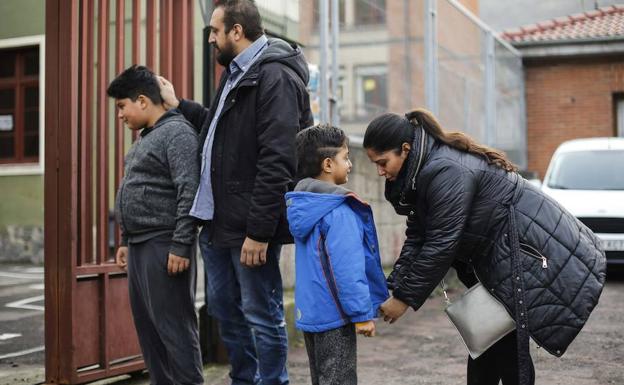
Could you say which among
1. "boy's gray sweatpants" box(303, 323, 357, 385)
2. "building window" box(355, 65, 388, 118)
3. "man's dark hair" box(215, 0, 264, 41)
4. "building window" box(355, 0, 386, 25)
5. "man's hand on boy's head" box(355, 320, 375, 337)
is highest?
"building window" box(355, 0, 386, 25)

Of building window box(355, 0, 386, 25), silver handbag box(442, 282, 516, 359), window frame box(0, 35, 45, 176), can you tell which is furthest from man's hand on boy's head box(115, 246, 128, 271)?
window frame box(0, 35, 45, 176)

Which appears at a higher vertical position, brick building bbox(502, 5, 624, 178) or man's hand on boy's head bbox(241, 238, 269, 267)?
brick building bbox(502, 5, 624, 178)

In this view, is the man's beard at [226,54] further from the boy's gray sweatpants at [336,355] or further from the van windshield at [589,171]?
the van windshield at [589,171]

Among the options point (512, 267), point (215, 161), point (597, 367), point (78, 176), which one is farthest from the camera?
point (597, 367)

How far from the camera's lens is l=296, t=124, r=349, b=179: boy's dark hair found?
395cm

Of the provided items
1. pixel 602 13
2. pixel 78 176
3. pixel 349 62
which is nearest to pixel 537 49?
pixel 602 13

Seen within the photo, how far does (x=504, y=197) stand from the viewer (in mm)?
3836

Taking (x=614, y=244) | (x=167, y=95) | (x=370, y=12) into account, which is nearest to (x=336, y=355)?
(x=167, y=95)

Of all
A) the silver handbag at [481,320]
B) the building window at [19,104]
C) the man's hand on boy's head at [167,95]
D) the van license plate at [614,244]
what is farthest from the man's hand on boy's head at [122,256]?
the building window at [19,104]

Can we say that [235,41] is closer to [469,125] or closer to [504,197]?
[504,197]

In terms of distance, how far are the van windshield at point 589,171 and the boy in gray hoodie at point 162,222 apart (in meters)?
8.80

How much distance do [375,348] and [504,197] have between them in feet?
11.7

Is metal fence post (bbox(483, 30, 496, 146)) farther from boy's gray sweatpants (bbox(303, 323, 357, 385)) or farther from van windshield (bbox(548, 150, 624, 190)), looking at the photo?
boy's gray sweatpants (bbox(303, 323, 357, 385))

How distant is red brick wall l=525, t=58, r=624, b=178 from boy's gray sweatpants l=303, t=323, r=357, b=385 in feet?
55.3
